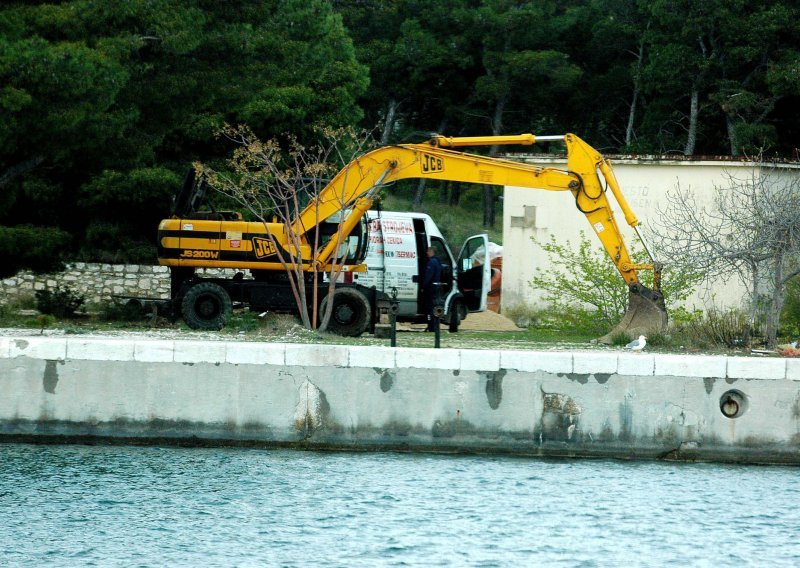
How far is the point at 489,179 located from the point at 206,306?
5.40 meters

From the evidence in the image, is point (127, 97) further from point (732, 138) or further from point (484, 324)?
point (732, 138)

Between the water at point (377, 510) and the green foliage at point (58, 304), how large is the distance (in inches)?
349

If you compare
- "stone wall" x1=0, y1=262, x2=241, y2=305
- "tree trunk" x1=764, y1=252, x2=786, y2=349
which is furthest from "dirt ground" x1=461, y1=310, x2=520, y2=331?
"tree trunk" x1=764, y1=252, x2=786, y2=349

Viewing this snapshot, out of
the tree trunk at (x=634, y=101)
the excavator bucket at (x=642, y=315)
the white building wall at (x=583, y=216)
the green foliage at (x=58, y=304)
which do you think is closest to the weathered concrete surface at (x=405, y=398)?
the excavator bucket at (x=642, y=315)

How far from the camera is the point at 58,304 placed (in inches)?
969

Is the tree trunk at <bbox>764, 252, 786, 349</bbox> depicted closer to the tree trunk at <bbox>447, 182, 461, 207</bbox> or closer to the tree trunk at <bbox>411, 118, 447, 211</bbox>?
the tree trunk at <bbox>411, 118, 447, 211</bbox>

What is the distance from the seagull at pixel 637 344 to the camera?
736 inches

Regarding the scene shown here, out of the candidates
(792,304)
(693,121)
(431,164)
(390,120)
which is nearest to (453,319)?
(431,164)

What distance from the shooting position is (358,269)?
2289 centimetres

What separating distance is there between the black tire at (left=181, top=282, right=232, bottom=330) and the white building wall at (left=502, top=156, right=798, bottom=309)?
8.04 metres

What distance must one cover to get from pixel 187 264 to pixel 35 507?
29.8ft

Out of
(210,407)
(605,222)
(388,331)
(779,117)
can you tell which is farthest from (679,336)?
(779,117)

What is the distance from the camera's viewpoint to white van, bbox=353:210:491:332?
80.9 ft

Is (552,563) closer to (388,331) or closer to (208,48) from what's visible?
(388,331)
